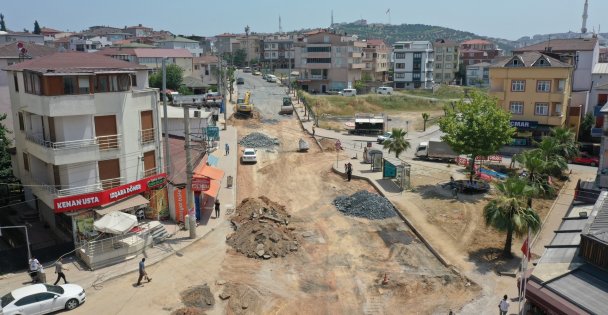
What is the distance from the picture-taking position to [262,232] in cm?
3203

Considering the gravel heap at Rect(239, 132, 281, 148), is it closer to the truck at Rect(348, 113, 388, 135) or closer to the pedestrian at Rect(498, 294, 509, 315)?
the truck at Rect(348, 113, 388, 135)

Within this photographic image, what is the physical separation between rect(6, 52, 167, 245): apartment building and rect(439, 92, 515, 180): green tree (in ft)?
80.9

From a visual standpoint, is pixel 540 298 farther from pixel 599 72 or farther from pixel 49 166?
pixel 599 72

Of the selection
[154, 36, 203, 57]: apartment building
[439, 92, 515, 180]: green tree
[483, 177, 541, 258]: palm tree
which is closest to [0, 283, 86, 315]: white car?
[483, 177, 541, 258]: palm tree

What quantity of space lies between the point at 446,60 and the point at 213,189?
129362 mm

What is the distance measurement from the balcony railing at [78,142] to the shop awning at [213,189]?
25.4 ft

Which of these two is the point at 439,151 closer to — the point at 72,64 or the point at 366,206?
the point at 366,206

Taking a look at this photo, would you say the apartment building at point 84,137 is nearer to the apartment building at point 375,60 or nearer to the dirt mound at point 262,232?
the dirt mound at point 262,232

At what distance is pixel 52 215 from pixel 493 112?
1381 inches

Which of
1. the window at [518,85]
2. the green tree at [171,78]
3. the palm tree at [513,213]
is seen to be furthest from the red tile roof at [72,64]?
the green tree at [171,78]

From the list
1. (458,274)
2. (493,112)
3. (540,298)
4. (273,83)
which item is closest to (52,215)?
(458,274)

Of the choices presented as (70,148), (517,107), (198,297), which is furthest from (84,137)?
(517,107)

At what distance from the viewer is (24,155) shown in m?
35.0

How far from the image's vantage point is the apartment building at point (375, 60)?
13468 centimetres
